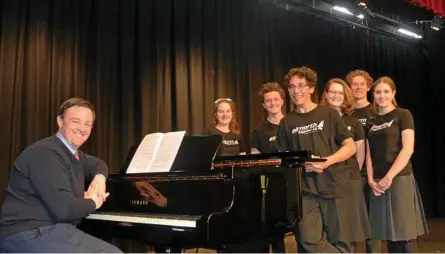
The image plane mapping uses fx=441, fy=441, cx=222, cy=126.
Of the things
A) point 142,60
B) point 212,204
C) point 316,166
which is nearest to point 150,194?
point 212,204

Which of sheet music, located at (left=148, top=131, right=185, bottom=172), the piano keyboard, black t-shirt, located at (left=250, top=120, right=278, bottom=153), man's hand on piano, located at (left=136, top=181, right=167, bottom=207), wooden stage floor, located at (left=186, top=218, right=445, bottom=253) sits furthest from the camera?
wooden stage floor, located at (left=186, top=218, right=445, bottom=253)

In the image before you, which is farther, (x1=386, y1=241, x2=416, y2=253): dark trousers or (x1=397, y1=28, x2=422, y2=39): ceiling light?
(x1=397, y1=28, x2=422, y2=39): ceiling light

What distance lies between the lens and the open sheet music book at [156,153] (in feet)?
9.17

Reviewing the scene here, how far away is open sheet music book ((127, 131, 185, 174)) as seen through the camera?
279 cm

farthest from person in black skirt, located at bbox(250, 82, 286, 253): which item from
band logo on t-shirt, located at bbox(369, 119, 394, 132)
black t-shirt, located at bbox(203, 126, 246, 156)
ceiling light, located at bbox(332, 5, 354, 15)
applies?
ceiling light, located at bbox(332, 5, 354, 15)

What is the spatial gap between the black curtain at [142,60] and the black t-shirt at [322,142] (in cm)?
281

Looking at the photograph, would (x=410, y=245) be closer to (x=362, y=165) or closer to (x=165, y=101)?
(x=362, y=165)

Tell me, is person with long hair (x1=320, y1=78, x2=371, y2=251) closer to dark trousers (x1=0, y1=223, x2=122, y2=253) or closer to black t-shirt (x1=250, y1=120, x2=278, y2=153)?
black t-shirt (x1=250, y1=120, x2=278, y2=153)

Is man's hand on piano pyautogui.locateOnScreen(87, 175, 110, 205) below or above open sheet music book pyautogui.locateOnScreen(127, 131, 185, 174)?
below

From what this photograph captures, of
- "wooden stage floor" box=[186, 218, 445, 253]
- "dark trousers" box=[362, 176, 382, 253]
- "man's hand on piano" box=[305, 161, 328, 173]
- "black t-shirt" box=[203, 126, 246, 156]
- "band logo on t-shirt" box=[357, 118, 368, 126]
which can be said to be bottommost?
"wooden stage floor" box=[186, 218, 445, 253]

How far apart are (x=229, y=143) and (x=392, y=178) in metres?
1.51

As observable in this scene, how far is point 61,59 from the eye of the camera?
4934 mm

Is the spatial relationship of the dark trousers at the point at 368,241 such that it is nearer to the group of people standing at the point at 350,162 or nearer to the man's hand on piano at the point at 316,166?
the group of people standing at the point at 350,162

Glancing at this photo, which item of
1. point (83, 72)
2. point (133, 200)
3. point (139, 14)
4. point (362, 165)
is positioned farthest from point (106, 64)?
point (362, 165)
